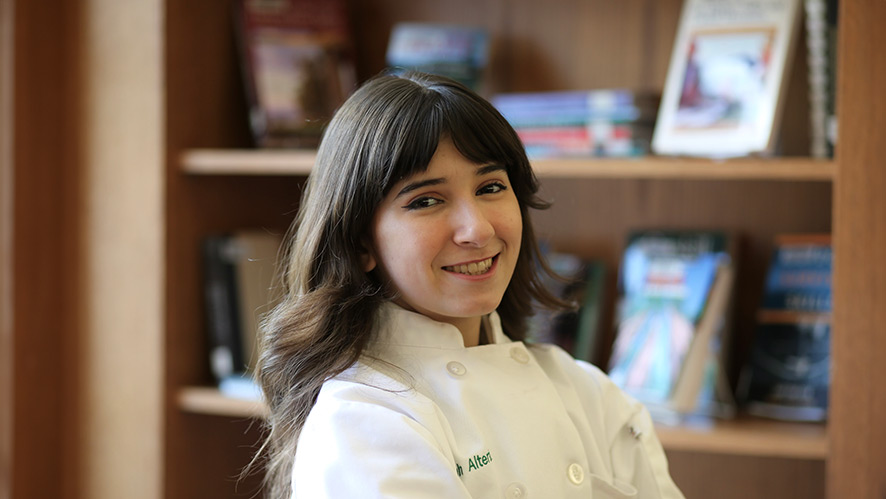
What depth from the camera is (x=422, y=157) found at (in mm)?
924

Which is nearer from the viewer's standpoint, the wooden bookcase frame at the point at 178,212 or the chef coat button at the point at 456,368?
the chef coat button at the point at 456,368

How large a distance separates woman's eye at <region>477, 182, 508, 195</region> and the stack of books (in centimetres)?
47

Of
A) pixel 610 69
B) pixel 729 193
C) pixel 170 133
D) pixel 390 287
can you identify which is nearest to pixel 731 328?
pixel 729 193

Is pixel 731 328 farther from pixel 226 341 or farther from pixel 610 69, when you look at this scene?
pixel 226 341

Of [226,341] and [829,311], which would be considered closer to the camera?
[829,311]

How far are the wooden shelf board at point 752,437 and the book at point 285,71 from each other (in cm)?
78

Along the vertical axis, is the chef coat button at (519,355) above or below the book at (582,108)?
below

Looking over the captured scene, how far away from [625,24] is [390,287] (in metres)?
0.90

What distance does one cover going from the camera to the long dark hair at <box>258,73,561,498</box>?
937 millimetres

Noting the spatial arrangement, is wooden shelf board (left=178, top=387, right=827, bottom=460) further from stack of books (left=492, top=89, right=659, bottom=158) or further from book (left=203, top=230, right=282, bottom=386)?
stack of books (left=492, top=89, right=659, bottom=158)

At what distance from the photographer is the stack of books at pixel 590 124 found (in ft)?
4.80

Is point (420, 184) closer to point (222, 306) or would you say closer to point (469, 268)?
point (469, 268)

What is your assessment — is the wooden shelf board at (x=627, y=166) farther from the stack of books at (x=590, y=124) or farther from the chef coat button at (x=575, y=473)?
the chef coat button at (x=575, y=473)

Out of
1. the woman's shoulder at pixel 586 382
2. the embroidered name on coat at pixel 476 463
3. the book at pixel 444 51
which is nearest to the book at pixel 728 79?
the book at pixel 444 51
